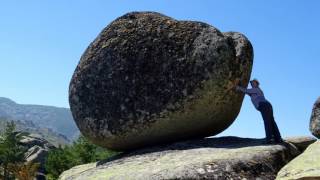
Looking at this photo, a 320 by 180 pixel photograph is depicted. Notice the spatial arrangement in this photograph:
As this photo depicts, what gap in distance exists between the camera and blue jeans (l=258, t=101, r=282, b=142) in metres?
16.0

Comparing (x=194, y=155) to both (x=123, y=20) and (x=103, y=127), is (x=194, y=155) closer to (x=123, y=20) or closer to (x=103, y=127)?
(x=103, y=127)

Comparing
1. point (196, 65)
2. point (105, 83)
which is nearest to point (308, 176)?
point (196, 65)

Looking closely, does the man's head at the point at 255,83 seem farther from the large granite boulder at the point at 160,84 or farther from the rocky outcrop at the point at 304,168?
the rocky outcrop at the point at 304,168

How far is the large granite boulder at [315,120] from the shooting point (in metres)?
20.4

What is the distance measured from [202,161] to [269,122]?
3646 mm

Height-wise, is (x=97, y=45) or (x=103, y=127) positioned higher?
(x=97, y=45)

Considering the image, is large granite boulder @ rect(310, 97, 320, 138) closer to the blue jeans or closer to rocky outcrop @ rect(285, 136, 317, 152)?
rocky outcrop @ rect(285, 136, 317, 152)

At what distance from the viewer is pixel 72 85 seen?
18109 mm

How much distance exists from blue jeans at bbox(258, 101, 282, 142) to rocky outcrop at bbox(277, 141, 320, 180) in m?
2.01

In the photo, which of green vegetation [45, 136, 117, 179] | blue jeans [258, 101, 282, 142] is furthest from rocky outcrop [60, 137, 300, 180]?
green vegetation [45, 136, 117, 179]

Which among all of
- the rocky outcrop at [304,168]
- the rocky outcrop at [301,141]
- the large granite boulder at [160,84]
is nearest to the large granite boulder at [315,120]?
the rocky outcrop at [301,141]

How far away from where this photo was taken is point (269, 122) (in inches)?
629

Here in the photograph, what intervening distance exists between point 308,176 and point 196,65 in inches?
222

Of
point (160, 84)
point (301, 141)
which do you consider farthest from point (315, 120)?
point (160, 84)
